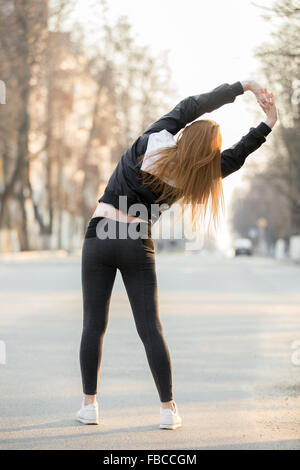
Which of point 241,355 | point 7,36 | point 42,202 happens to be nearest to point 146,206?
point 241,355

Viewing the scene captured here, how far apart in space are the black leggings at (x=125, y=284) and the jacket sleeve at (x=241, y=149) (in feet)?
1.75

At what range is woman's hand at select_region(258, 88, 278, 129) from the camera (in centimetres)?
519

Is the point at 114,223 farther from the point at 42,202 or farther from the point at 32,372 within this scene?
the point at 42,202

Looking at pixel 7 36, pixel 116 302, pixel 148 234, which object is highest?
pixel 7 36

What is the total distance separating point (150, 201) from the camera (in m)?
5.12

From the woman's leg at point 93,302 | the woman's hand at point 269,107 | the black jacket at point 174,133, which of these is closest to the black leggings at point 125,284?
the woman's leg at point 93,302

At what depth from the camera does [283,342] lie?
1004 centimetres

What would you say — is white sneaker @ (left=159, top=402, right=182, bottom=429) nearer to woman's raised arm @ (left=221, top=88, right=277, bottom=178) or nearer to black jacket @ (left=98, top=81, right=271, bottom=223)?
black jacket @ (left=98, top=81, right=271, bottom=223)

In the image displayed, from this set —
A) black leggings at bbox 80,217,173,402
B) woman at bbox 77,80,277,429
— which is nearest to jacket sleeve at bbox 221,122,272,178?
woman at bbox 77,80,277,429

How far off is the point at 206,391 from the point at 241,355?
2182 millimetres

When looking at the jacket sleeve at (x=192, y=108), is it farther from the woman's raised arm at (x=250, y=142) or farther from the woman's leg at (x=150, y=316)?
the woman's leg at (x=150, y=316)

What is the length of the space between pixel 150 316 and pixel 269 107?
130 centimetres

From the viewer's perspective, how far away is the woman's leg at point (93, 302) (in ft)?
17.3
